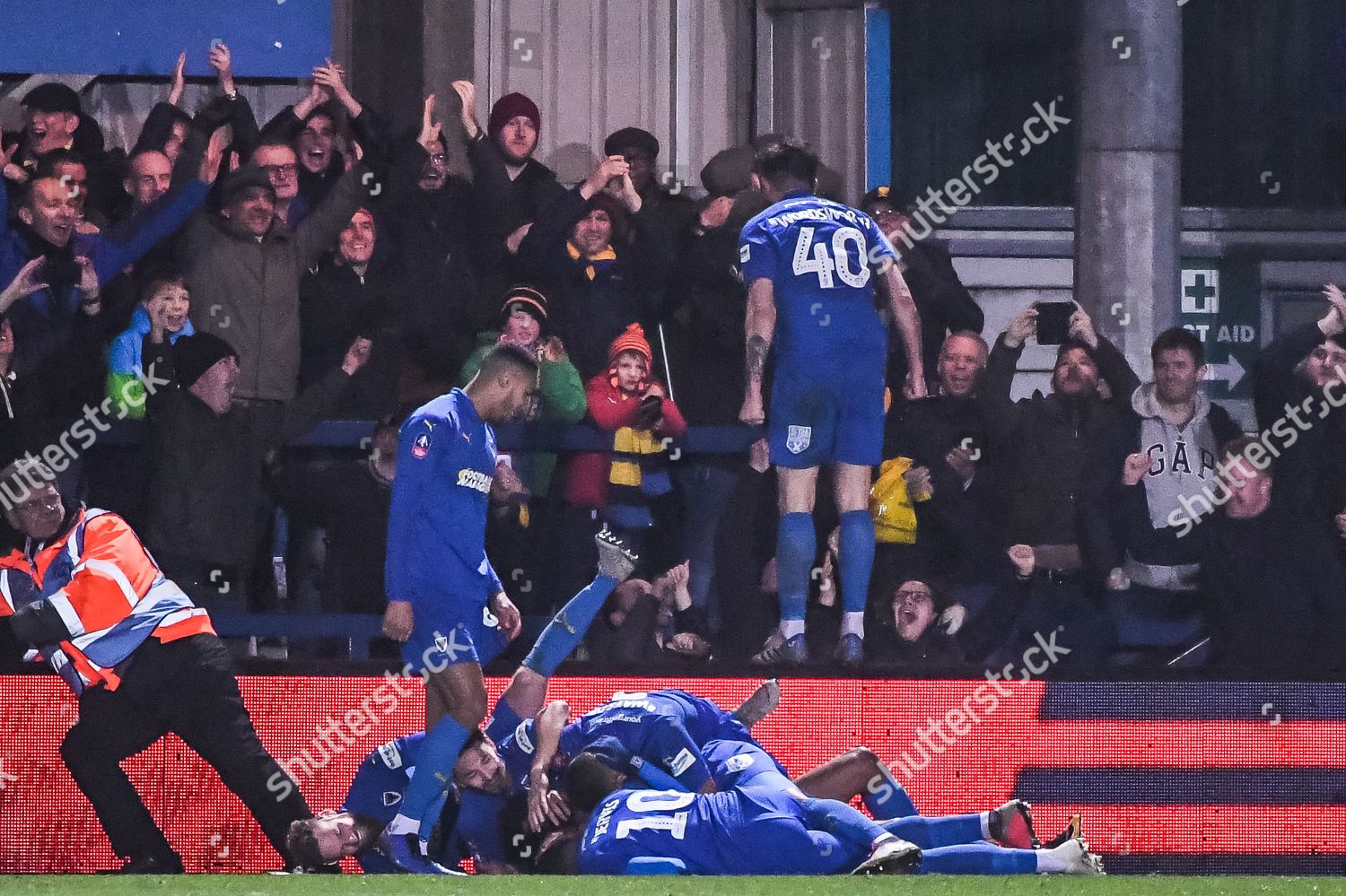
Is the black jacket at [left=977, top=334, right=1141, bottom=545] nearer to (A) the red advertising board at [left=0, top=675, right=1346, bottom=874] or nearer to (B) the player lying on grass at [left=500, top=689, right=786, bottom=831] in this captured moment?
(A) the red advertising board at [left=0, top=675, right=1346, bottom=874]

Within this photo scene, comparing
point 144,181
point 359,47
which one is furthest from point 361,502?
point 359,47

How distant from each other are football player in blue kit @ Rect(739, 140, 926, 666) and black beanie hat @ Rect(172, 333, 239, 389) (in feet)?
6.30

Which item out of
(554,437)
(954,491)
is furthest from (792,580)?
(554,437)

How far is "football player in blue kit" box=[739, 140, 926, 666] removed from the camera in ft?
26.0

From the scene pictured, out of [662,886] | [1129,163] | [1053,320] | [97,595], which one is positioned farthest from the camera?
[1129,163]

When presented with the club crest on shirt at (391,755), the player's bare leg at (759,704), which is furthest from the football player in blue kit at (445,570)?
the player's bare leg at (759,704)

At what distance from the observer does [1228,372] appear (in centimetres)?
970

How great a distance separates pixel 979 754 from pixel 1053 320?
72.0 inches

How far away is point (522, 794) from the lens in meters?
7.79

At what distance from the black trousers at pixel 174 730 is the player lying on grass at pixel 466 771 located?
0.19m

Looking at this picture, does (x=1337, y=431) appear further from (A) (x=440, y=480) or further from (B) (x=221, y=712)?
(B) (x=221, y=712)

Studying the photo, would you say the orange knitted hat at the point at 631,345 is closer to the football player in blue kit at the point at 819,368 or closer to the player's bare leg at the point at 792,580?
the football player in blue kit at the point at 819,368

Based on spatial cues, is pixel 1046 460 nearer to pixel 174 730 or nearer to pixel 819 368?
pixel 819 368

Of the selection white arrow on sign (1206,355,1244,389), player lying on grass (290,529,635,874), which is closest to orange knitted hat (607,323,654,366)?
player lying on grass (290,529,635,874)
